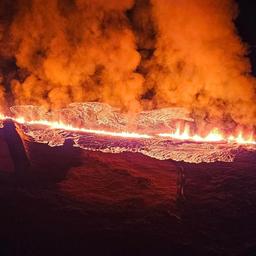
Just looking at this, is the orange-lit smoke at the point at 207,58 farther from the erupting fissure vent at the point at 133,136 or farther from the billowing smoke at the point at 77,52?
the erupting fissure vent at the point at 133,136

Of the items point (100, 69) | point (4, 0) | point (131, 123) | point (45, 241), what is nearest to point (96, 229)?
point (45, 241)

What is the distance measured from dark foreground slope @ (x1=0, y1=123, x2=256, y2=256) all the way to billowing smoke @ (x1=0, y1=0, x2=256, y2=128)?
14.4 feet

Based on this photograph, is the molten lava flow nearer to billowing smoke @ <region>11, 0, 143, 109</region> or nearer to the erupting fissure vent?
the erupting fissure vent

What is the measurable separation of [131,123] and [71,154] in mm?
1763

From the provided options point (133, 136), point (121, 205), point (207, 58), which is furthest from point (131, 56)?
point (121, 205)

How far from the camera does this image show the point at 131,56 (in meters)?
11.6

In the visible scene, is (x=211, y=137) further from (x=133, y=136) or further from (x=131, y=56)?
(x=131, y=56)

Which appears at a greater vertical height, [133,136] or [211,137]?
[211,137]

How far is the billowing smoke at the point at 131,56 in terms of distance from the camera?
10258 mm

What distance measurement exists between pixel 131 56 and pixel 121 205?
23.8ft

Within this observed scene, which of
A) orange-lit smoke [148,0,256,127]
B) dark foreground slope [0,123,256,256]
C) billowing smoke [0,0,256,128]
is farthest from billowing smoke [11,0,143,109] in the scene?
dark foreground slope [0,123,256,256]

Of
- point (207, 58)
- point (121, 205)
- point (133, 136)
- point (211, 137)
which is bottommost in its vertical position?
point (121, 205)

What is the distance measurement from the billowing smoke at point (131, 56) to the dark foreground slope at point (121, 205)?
4.38 metres

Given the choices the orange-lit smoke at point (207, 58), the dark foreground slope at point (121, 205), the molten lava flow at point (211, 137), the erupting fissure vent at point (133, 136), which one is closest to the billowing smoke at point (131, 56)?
the orange-lit smoke at point (207, 58)
